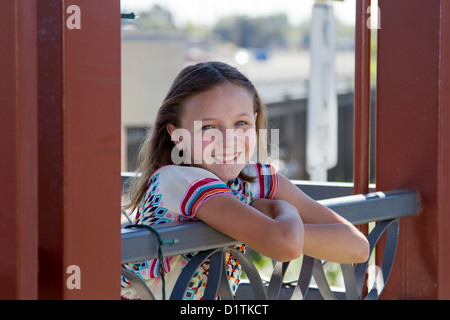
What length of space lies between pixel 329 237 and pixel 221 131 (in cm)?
44

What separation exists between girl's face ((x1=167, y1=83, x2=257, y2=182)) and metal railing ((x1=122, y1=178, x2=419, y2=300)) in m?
0.29

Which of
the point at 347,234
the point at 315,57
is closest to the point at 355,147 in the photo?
the point at 347,234

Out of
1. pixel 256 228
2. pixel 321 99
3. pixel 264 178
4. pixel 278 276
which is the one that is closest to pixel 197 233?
pixel 256 228

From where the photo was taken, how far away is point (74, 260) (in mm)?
1268

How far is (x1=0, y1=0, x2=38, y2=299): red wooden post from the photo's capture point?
1182mm

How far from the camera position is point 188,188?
5.96 ft

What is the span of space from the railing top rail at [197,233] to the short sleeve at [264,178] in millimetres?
185

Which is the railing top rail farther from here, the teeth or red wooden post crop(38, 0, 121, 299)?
the teeth

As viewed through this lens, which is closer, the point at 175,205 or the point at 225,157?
the point at 175,205

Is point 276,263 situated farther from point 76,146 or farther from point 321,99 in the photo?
point 321,99

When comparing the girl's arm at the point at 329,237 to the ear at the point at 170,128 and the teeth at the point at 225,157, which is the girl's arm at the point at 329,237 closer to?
the teeth at the point at 225,157

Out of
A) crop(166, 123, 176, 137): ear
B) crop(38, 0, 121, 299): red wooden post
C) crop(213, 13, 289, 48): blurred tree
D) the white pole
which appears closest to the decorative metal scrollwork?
crop(38, 0, 121, 299): red wooden post

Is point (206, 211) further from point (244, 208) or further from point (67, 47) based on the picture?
point (67, 47)

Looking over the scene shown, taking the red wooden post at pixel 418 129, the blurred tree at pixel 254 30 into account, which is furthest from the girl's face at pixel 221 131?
the blurred tree at pixel 254 30
